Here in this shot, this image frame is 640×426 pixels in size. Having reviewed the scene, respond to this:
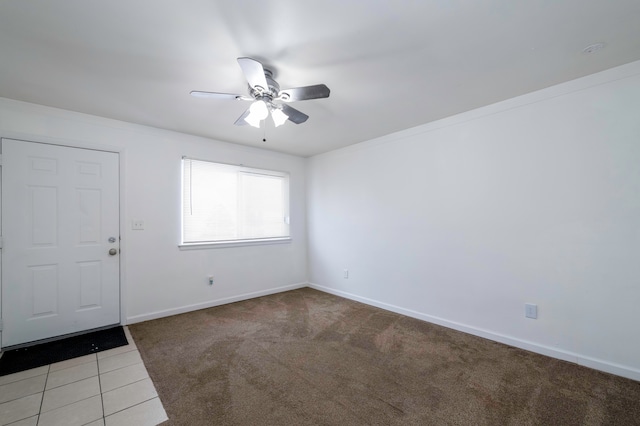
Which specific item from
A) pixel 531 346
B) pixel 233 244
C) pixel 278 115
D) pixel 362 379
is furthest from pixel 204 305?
pixel 531 346

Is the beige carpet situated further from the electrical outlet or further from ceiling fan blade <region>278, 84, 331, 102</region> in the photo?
ceiling fan blade <region>278, 84, 331, 102</region>

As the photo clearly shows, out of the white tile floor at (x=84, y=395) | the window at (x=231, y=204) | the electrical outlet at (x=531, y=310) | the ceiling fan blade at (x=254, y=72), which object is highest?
the ceiling fan blade at (x=254, y=72)

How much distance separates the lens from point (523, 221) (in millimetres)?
2629

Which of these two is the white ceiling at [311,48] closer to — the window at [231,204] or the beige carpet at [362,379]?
the window at [231,204]

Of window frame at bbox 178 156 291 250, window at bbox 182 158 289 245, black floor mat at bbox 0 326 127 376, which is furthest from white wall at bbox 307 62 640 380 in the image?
black floor mat at bbox 0 326 127 376

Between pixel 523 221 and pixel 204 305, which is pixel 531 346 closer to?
pixel 523 221

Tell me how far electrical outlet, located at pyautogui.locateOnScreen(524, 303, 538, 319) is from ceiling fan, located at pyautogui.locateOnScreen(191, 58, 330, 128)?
105 inches

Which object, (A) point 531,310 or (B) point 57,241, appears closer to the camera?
(A) point 531,310

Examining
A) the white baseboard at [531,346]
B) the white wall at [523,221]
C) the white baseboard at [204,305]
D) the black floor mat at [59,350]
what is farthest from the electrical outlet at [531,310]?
the black floor mat at [59,350]

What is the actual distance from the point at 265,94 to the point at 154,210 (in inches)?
91.4

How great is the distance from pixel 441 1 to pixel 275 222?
3.76m

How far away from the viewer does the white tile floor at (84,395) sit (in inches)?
68.1

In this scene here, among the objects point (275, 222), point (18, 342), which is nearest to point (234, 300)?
point (275, 222)

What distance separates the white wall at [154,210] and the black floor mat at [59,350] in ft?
1.13
